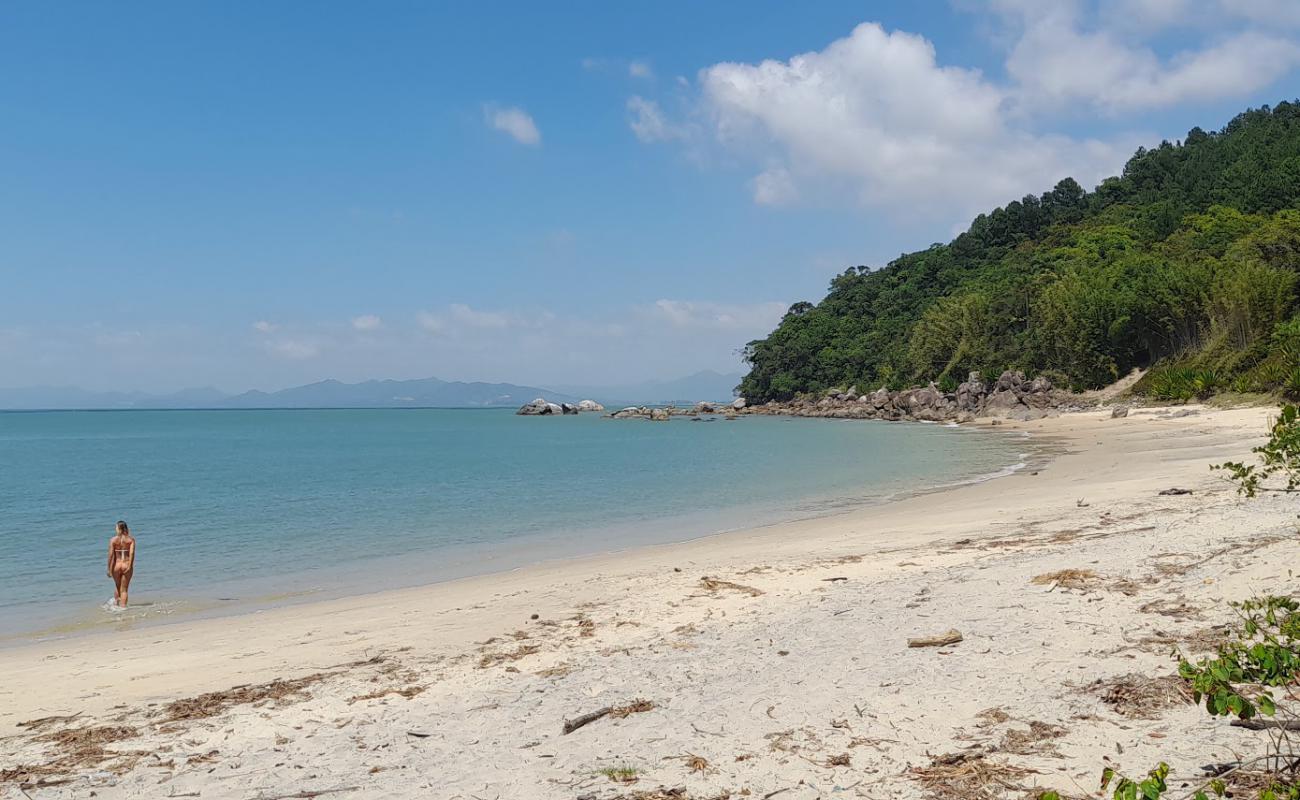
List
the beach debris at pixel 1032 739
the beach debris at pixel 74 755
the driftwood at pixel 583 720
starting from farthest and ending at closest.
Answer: the driftwood at pixel 583 720, the beach debris at pixel 74 755, the beach debris at pixel 1032 739

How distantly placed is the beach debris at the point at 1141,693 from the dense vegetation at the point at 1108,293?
41.8 meters

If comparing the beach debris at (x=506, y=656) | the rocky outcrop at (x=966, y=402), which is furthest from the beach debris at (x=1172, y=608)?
the rocky outcrop at (x=966, y=402)

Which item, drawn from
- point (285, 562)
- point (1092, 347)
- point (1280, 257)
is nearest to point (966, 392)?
point (1092, 347)

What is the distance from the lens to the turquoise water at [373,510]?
15.7 meters

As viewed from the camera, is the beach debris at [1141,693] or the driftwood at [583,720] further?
the driftwood at [583,720]

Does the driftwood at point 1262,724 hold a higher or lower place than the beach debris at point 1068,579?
higher

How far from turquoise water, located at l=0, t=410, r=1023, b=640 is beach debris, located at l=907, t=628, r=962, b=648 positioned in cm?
1068

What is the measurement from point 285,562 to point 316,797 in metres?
14.0

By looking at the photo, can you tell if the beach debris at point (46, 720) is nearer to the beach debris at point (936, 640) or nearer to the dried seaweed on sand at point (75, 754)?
the dried seaweed on sand at point (75, 754)

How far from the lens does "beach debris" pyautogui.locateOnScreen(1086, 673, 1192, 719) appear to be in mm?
5125

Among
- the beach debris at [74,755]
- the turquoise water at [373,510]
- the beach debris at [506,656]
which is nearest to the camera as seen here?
the beach debris at [74,755]

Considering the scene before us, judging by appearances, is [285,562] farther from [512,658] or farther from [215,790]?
[215,790]

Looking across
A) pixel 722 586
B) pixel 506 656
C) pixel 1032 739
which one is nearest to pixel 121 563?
pixel 506 656

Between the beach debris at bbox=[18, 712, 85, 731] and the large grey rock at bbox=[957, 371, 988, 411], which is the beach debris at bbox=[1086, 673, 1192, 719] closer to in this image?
the beach debris at bbox=[18, 712, 85, 731]
